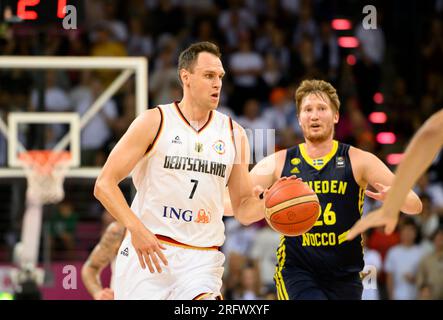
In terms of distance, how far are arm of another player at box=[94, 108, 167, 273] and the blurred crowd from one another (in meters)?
5.23

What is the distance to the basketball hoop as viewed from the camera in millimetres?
12562

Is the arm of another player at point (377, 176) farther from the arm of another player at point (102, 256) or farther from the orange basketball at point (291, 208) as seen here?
the arm of another player at point (102, 256)

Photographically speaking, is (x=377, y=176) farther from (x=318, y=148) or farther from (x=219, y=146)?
(x=219, y=146)

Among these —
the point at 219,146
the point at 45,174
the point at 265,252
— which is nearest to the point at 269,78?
the point at 265,252

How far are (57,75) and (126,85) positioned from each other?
105 centimetres

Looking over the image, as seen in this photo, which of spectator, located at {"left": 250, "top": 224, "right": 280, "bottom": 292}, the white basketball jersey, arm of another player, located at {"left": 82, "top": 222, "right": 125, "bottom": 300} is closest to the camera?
the white basketball jersey

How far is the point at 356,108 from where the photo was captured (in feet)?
50.0

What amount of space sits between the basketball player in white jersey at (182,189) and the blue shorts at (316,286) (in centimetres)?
64

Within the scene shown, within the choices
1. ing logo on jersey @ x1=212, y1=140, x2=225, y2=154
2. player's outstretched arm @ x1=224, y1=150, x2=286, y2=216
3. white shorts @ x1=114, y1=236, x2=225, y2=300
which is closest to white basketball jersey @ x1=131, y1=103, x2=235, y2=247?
ing logo on jersey @ x1=212, y1=140, x2=225, y2=154

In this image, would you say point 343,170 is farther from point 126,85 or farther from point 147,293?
point 126,85

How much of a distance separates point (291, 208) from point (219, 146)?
0.69 m

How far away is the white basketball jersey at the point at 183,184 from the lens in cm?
698

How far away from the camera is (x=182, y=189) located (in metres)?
7.03

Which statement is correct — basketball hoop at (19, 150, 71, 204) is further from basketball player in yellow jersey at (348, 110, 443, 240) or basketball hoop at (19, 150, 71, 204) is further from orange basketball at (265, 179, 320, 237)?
basketball player in yellow jersey at (348, 110, 443, 240)
